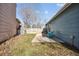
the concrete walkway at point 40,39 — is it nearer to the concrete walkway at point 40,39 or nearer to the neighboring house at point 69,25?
the concrete walkway at point 40,39

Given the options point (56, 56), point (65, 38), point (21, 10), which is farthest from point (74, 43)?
point (21, 10)

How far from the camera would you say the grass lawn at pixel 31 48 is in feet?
12.5

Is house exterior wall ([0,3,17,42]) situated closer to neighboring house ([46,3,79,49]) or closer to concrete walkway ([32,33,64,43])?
concrete walkway ([32,33,64,43])

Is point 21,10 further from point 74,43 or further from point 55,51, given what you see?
point 74,43

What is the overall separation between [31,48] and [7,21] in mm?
1631

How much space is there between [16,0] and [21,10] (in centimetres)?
30

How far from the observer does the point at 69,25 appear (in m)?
4.66

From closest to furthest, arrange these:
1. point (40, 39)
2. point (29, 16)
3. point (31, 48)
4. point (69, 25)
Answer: point (29, 16), point (31, 48), point (40, 39), point (69, 25)

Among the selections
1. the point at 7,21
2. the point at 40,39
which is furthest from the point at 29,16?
the point at 7,21

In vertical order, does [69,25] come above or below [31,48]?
above

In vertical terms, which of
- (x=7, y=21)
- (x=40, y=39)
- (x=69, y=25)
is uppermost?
(x=7, y=21)

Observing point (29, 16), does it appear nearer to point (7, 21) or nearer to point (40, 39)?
point (40, 39)

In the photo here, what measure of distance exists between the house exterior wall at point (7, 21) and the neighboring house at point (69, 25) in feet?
3.60

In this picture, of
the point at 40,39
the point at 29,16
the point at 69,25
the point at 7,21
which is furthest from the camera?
the point at 7,21
